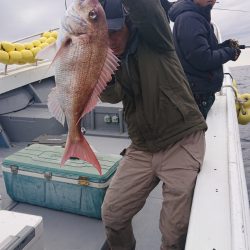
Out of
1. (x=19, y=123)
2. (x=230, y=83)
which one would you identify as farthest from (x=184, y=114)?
(x=19, y=123)

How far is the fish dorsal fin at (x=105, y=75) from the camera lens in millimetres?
1588

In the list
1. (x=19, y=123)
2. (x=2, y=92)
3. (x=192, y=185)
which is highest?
(x=192, y=185)

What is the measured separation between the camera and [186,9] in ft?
10.2

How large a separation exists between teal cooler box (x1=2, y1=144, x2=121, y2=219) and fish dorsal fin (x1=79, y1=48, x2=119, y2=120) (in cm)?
Answer: 144

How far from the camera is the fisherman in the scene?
2.22 meters

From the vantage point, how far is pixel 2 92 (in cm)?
582

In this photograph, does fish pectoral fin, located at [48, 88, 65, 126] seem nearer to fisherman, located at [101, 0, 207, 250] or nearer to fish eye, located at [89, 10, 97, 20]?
fish eye, located at [89, 10, 97, 20]

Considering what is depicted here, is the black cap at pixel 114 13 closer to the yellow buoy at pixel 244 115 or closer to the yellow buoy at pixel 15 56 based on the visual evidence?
the yellow buoy at pixel 244 115

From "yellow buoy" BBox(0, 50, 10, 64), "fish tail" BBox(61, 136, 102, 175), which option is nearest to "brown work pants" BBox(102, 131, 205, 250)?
"fish tail" BBox(61, 136, 102, 175)

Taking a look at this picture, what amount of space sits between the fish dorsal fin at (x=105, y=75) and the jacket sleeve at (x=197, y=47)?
161 centimetres

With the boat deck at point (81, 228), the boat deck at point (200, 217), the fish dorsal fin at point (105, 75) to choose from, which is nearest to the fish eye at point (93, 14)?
the fish dorsal fin at point (105, 75)

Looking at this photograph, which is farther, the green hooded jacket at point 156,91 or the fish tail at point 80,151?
the green hooded jacket at point 156,91

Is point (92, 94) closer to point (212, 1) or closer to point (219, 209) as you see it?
point (219, 209)

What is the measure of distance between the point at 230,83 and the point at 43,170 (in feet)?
9.93
